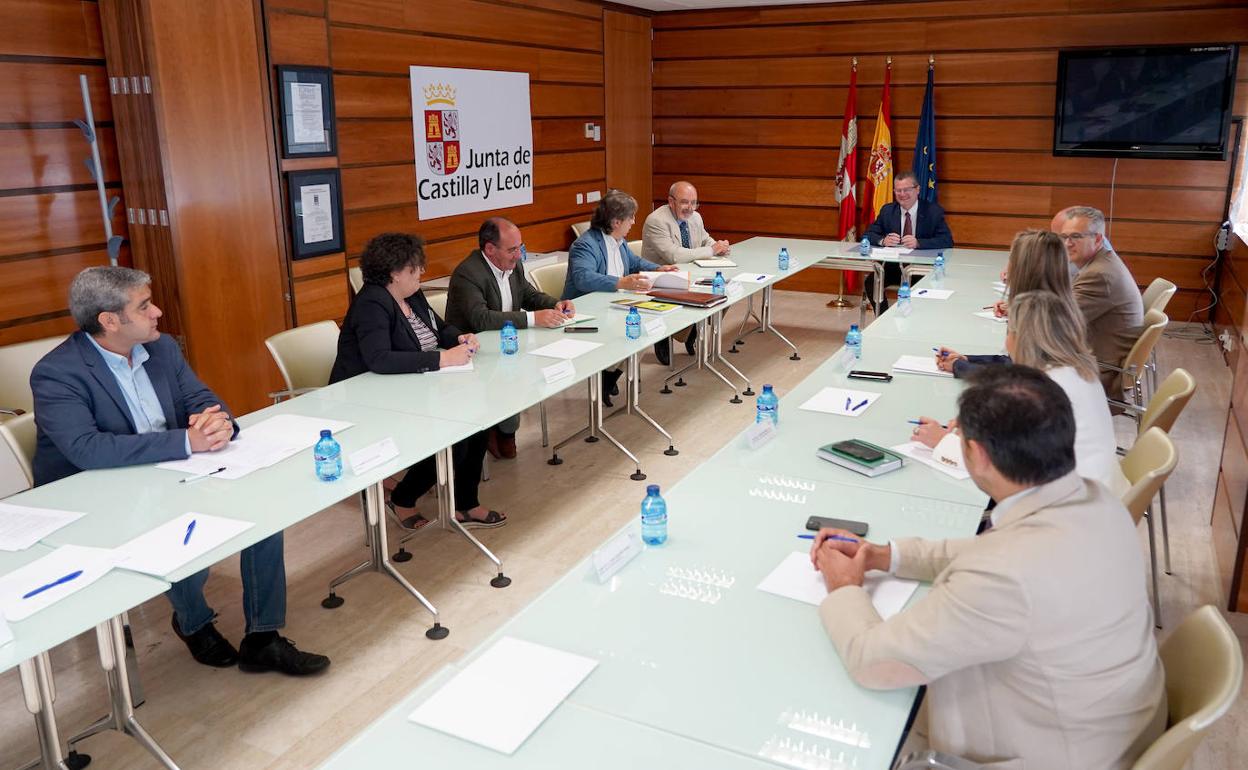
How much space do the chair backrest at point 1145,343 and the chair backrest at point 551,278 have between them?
3.10m

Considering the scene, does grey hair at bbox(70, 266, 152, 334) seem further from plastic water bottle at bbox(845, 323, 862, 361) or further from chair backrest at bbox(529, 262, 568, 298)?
chair backrest at bbox(529, 262, 568, 298)

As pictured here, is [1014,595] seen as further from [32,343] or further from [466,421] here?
[32,343]

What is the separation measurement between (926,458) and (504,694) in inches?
64.0

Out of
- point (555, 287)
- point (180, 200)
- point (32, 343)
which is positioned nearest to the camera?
point (32, 343)

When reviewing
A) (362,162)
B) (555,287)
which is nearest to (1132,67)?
(555,287)

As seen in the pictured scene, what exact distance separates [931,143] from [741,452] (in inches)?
245

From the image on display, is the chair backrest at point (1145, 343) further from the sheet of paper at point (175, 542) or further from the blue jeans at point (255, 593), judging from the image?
the sheet of paper at point (175, 542)

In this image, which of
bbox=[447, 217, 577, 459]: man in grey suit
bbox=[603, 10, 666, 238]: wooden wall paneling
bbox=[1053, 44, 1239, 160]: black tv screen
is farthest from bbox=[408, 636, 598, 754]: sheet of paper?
bbox=[1053, 44, 1239, 160]: black tv screen

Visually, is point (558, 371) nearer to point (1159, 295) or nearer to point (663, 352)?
point (663, 352)

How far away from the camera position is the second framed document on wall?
5.44 meters

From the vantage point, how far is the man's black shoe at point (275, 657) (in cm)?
303

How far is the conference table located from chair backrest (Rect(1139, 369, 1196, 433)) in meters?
0.67

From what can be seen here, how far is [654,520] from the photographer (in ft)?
7.48

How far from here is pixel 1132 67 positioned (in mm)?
7414
